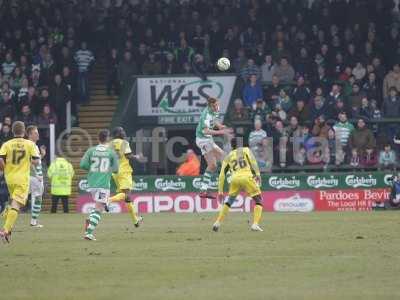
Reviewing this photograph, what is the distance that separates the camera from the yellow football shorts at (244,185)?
20906 millimetres

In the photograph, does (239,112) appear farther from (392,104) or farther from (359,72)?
(392,104)

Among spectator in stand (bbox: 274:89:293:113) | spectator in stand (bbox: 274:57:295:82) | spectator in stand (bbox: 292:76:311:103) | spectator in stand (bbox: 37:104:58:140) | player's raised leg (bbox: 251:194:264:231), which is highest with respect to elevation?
spectator in stand (bbox: 274:57:295:82)

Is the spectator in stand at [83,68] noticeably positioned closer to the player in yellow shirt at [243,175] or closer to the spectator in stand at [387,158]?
the spectator in stand at [387,158]

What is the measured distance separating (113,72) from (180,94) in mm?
2457

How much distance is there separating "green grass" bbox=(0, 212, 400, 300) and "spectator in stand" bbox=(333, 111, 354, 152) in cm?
919

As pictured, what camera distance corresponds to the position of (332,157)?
3306cm

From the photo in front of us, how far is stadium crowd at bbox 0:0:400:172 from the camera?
33094 millimetres

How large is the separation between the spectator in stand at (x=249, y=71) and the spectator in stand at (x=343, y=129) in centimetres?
341

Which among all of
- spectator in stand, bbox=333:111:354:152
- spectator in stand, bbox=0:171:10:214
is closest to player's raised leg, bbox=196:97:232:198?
spectator in stand, bbox=333:111:354:152

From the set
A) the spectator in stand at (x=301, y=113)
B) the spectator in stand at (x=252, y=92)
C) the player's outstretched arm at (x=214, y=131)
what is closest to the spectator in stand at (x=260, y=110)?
the spectator in stand at (x=252, y=92)

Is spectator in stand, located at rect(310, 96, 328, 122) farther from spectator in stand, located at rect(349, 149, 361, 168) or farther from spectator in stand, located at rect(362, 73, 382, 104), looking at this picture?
spectator in stand, located at rect(349, 149, 361, 168)

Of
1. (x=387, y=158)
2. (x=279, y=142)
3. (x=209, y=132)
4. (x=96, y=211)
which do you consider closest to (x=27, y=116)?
(x=279, y=142)

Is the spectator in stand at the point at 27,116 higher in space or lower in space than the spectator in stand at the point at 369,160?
higher

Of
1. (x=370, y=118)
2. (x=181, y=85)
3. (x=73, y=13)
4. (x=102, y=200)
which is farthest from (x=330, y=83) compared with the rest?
(x=102, y=200)
